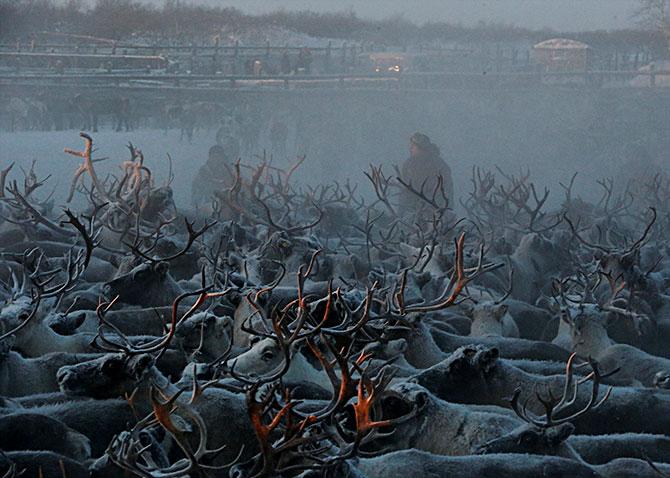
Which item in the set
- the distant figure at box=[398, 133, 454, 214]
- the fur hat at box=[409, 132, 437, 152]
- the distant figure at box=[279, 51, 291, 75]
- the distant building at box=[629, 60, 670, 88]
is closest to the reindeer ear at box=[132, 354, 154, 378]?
the distant figure at box=[398, 133, 454, 214]

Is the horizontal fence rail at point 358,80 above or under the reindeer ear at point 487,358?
under

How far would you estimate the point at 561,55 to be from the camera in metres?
33.6

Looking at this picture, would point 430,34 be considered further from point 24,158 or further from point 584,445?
point 584,445

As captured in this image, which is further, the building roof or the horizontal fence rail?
the building roof

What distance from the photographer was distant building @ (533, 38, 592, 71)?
3334cm

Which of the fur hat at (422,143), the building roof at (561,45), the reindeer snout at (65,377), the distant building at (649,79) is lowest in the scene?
the distant building at (649,79)

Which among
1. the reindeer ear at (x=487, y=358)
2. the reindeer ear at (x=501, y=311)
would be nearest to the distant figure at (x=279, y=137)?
Result: the reindeer ear at (x=501, y=311)

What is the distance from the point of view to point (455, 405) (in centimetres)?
446

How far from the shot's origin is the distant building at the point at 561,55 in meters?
33.3

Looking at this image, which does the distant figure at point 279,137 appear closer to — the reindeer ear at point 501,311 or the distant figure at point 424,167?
the distant figure at point 424,167

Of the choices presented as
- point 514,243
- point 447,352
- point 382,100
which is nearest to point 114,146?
point 382,100

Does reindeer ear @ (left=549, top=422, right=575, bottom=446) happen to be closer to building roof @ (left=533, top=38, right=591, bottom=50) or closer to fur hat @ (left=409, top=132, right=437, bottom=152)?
fur hat @ (left=409, top=132, right=437, bottom=152)

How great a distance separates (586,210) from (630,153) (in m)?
9.74

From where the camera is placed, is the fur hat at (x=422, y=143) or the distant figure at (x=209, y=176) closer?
the fur hat at (x=422, y=143)
